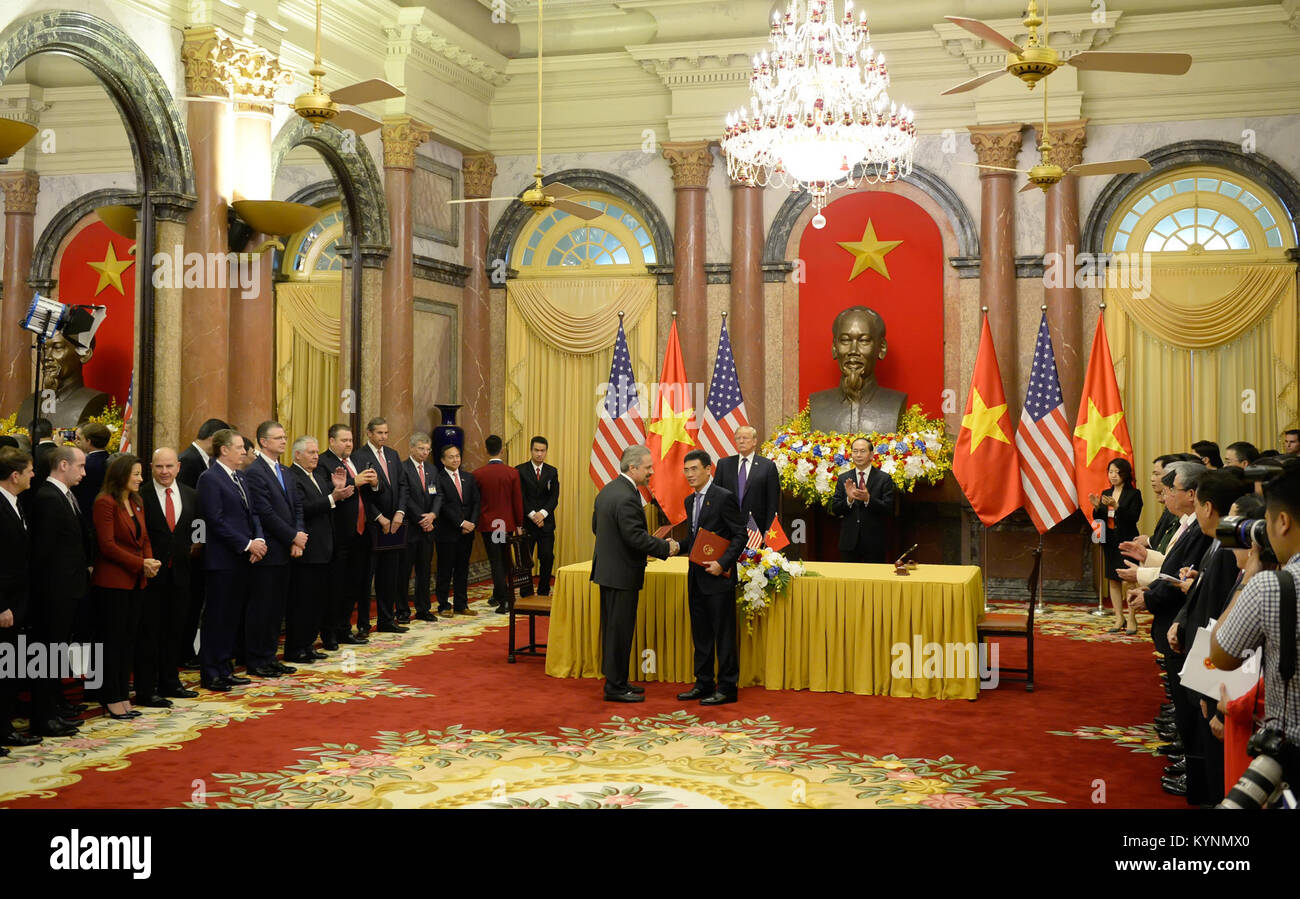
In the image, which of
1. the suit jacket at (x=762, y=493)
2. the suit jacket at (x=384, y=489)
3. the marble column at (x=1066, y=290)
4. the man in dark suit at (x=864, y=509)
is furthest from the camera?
the marble column at (x=1066, y=290)

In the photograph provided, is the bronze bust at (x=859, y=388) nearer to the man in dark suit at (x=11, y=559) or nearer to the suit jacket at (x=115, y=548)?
the suit jacket at (x=115, y=548)

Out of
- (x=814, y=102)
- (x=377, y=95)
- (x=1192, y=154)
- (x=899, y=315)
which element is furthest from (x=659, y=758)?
(x=1192, y=154)

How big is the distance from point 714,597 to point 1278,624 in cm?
417

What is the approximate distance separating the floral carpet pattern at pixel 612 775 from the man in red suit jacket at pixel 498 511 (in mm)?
4667

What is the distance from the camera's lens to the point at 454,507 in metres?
10.7

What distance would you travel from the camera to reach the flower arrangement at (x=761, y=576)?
7406 mm

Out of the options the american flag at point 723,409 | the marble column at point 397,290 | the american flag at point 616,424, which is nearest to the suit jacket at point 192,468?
the marble column at point 397,290

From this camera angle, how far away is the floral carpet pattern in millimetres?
5133

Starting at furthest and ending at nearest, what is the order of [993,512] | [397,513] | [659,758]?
[993,512], [397,513], [659,758]

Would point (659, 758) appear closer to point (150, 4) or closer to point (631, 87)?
point (150, 4)

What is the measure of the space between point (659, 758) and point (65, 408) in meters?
5.55

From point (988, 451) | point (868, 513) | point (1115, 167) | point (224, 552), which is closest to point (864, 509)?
point (868, 513)

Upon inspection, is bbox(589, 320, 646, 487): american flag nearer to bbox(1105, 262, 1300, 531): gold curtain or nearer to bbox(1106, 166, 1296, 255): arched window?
bbox(1105, 262, 1300, 531): gold curtain

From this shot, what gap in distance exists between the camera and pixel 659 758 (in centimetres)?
589
